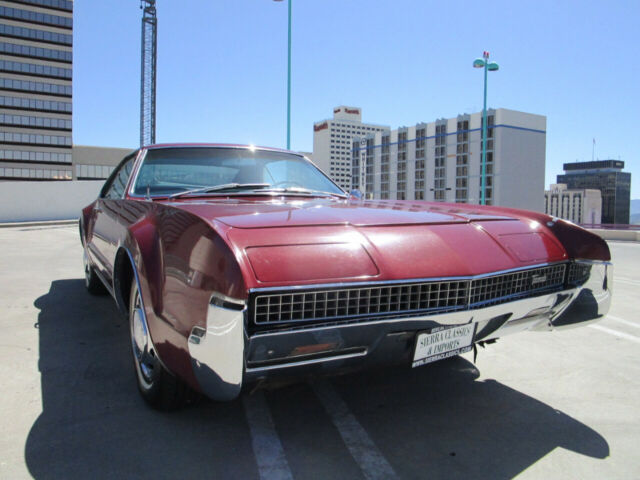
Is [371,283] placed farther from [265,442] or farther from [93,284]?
[93,284]

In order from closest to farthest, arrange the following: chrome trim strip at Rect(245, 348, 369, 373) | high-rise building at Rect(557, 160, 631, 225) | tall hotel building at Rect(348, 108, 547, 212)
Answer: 1. chrome trim strip at Rect(245, 348, 369, 373)
2. tall hotel building at Rect(348, 108, 547, 212)
3. high-rise building at Rect(557, 160, 631, 225)

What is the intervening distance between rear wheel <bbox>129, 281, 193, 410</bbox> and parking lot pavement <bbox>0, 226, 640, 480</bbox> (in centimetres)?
8

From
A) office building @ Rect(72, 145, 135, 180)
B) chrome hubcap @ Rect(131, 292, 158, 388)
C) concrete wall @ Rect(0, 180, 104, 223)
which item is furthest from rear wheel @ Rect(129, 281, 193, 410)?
office building @ Rect(72, 145, 135, 180)

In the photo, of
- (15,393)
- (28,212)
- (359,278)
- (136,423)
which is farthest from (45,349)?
(28,212)

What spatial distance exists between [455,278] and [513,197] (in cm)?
10250

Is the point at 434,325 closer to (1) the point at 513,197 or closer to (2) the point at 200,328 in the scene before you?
(2) the point at 200,328

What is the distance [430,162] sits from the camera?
108625mm

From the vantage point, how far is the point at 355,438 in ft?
7.06

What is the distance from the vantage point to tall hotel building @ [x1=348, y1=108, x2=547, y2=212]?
314 ft

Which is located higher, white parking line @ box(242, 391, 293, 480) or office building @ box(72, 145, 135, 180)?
office building @ box(72, 145, 135, 180)

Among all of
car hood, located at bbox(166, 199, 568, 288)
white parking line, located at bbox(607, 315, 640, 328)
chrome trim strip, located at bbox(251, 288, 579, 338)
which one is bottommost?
white parking line, located at bbox(607, 315, 640, 328)

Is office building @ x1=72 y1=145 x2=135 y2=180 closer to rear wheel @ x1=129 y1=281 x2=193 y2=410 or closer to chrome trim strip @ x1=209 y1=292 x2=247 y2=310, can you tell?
rear wheel @ x1=129 y1=281 x2=193 y2=410

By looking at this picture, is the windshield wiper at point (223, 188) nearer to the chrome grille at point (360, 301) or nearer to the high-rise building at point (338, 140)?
the chrome grille at point (360, 301)

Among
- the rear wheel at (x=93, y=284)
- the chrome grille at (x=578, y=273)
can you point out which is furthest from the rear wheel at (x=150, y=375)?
the rear wheel at (x=93, y=284)
